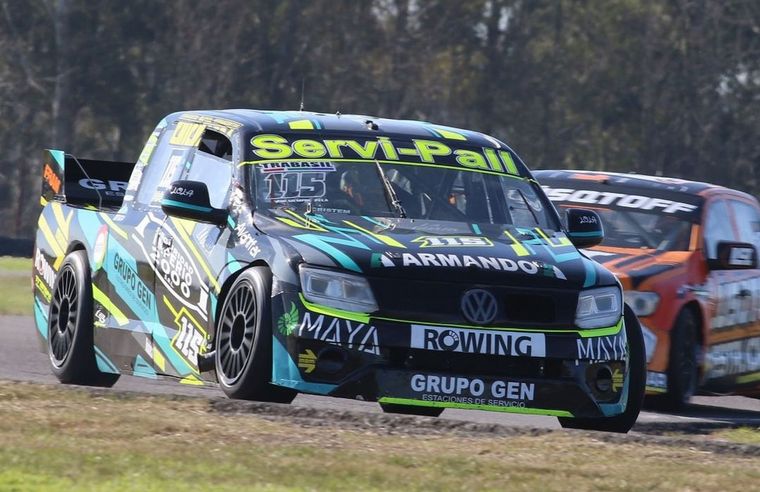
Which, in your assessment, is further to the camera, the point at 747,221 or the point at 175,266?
the point at 747,221

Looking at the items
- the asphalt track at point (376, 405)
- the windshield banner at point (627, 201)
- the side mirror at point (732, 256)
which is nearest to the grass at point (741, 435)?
the asphalt track at point (376, 405)

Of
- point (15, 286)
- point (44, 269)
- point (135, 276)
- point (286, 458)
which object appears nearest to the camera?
point (286, 458)

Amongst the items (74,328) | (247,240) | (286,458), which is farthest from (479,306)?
(74,328)

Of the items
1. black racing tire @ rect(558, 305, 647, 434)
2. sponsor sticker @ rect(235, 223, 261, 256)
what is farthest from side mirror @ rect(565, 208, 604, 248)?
sponsor sticker @ rect(235, 223, 261, 256)

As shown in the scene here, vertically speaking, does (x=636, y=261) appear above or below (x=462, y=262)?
below

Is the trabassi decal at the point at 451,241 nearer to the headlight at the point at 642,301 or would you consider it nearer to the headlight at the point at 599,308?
the headlight at the point at 599,308

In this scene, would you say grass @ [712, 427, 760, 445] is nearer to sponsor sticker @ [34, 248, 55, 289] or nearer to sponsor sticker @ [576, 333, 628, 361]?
sponsor sticker @ [576, 333, 628, 361]

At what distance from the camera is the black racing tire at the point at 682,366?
34.3 ft

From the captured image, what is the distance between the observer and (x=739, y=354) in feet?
37.2

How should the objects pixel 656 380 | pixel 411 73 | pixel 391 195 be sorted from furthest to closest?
pixel 411 73 < pixel 656 380 < pixel 391 195

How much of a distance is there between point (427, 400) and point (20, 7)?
38.2 m

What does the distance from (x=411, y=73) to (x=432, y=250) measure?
37.4m

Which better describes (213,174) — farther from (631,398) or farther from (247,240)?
(631,398)

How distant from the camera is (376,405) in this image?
967cm
